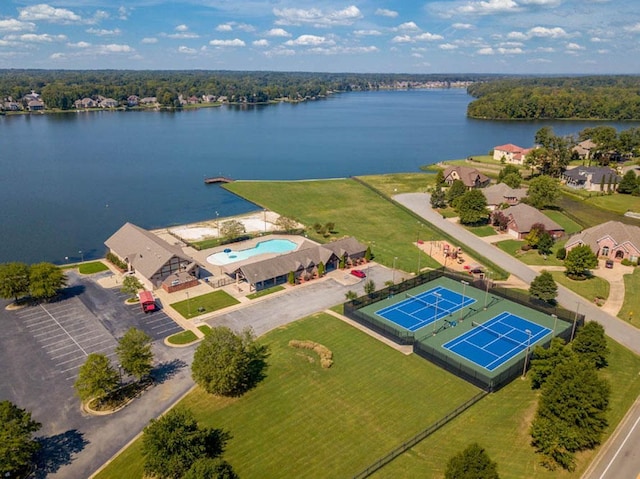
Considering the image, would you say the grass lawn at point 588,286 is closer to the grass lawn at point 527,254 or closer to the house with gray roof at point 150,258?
the grass lawn at point 527,254

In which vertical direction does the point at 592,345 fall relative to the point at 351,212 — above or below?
above

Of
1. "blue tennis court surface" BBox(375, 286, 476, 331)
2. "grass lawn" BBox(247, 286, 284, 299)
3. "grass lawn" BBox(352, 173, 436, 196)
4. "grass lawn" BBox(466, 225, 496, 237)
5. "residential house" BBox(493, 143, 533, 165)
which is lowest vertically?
"grass lawn" BBox(247, 286, 284, 299)

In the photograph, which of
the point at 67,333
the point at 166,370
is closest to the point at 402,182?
the point at 166,370

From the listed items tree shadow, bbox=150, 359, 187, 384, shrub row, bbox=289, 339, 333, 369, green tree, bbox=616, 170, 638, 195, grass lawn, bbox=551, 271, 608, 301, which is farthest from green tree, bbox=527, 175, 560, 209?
tree shadow, bbox=150, 359, 187, 384

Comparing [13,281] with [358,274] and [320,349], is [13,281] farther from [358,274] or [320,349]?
[358,274]

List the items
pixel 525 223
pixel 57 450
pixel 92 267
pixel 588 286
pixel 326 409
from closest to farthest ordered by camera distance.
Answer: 1. pixel 57 450
2. pixel 326 409
3. pixel 588 286
4. pixel 92 267
5. pixel 525 223

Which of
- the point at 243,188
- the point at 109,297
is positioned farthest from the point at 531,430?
the point at 243,188

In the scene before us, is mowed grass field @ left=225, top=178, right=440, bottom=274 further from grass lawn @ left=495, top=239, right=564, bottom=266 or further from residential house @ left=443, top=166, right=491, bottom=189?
grass lawn @ left=495, top=239, right=564, bottom=266
